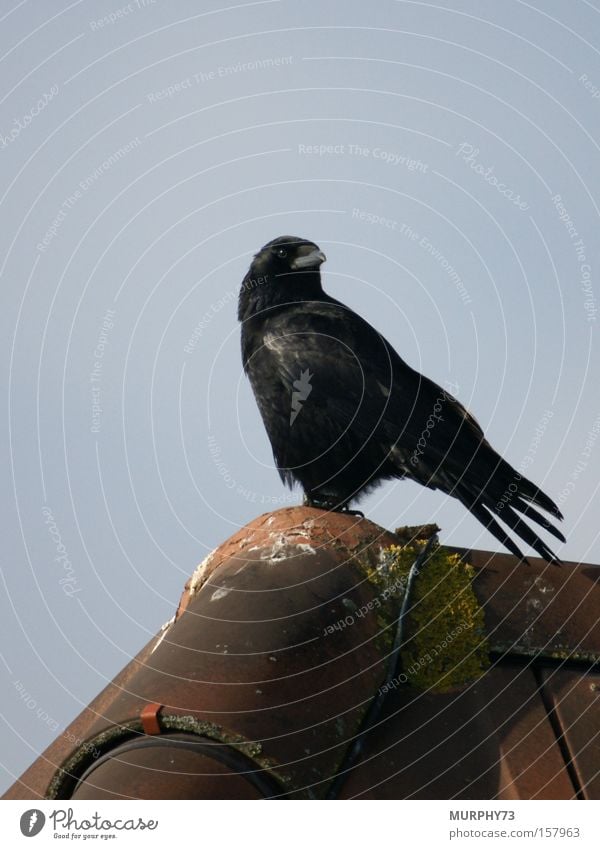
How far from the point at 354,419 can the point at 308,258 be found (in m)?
1.46

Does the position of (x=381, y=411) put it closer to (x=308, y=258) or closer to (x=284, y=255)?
(x=308, y=258)

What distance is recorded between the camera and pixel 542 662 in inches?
120

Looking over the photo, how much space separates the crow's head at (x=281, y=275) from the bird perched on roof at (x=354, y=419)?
0.30 meters

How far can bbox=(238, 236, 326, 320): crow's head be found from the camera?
5.80 metres

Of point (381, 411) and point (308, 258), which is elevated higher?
point (308, 258)

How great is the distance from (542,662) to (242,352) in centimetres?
298

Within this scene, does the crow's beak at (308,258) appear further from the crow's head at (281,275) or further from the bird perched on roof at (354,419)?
the bird perched on roof at (354,419)

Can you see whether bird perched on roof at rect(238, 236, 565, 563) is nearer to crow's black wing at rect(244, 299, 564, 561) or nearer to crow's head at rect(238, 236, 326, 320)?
crow's black wing at rect(244, 299, 564, 561)

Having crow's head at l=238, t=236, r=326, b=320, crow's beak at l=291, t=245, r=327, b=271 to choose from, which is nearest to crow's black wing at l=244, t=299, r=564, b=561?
crow's head at l=238, t=236, r=326, b=320

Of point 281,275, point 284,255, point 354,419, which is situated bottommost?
point 354,419

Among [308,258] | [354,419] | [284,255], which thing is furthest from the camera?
[284,255]

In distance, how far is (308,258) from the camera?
5895mm

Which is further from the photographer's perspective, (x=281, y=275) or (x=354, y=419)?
(x=281, y=275)

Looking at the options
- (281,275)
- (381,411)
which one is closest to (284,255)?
(281,275)
